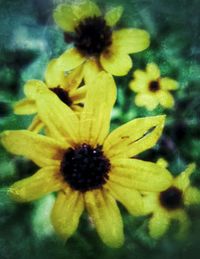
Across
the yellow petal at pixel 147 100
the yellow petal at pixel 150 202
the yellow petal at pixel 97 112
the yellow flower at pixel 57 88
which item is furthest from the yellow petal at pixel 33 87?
the yellow petal at pixel 150 202

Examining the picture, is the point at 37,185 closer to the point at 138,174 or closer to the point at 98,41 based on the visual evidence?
the point at 138,174

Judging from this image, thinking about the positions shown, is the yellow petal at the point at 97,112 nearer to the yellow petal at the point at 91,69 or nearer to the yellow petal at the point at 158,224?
the yellow petal at the point at 91,69

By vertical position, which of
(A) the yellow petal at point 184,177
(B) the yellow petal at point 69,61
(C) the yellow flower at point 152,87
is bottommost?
(A) the yellow petal at point 184,177

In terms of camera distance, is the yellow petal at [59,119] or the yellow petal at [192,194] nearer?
the yellow petal at [59,119]

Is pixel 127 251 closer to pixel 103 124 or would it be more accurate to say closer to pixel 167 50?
pixel 103 124

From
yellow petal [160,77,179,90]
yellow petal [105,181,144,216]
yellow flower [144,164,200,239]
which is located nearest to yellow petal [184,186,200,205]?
yellow flower [144,164,200,239]

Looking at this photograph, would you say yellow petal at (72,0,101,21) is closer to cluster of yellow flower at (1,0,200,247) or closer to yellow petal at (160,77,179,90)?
cluster of yellow flower at (1,0,200,247)

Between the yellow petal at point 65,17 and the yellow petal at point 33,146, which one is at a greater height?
the yellow petal at point 65,17

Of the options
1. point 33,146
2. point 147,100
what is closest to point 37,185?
point 33,146
